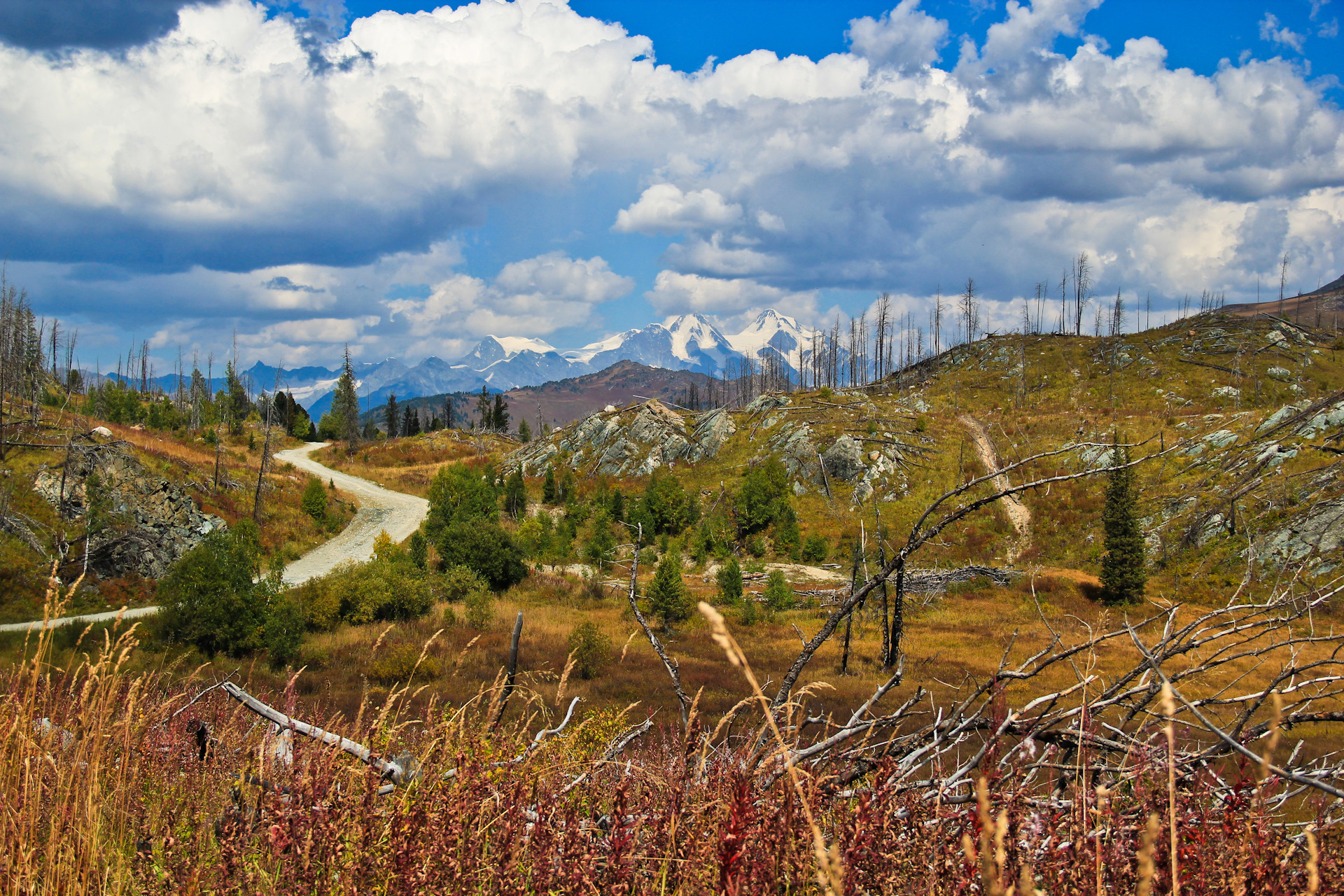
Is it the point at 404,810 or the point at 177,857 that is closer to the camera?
the point at 404,810

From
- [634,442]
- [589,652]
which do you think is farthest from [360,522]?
[589,652]

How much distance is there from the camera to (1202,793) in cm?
252

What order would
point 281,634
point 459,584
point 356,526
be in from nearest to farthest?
point 281,634 < point 459,584 < point 356,526

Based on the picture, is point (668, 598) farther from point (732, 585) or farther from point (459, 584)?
point (459, 584)

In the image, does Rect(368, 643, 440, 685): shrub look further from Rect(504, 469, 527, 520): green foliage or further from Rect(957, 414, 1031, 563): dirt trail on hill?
Rect(504, 469, 527, 520): green foliage

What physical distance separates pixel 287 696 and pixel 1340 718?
4306mm

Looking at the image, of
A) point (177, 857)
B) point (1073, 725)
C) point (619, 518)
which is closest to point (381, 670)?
point (177, 857)

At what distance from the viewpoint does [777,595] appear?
29562mm

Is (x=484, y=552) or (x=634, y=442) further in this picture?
(x=634, y=442)

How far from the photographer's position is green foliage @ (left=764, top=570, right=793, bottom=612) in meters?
29.3

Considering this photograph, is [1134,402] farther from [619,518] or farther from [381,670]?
[381,670]

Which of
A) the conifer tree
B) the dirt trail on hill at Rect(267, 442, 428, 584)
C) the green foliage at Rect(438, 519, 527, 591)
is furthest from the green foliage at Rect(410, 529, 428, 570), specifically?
the conifer tree

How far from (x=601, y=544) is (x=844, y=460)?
23.9 metres

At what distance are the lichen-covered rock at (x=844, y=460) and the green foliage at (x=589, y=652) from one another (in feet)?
118
